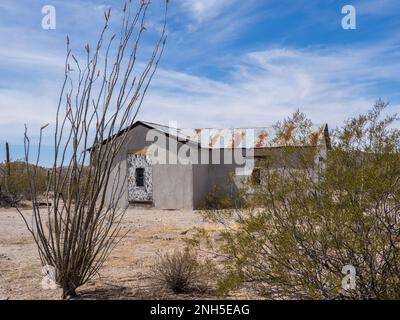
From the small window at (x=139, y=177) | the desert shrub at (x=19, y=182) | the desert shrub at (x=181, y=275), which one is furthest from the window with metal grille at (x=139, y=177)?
the desert shrub at (x=181, y=275)

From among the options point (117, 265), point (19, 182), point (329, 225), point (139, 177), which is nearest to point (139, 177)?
point (139, 177)

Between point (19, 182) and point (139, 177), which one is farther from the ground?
point (139, 177)

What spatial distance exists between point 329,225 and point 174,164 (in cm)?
1478

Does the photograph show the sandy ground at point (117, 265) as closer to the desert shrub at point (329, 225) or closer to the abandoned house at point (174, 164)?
the desert shrub at point (329, 225)

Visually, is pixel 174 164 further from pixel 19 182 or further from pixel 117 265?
pixel 117 265

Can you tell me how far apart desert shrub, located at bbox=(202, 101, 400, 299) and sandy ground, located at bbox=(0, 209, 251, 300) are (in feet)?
2.82

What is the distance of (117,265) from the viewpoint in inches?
307

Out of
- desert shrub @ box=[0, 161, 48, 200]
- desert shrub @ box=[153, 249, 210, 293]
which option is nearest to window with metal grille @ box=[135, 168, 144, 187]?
desert shrub @ box=[0, 161, 48, 200]

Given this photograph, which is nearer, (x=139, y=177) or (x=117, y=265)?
(x=117, y=265)

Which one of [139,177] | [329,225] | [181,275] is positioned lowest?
Result: [181,275]

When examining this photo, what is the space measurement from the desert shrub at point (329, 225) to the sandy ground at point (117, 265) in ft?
2.82

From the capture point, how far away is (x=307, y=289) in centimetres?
462
